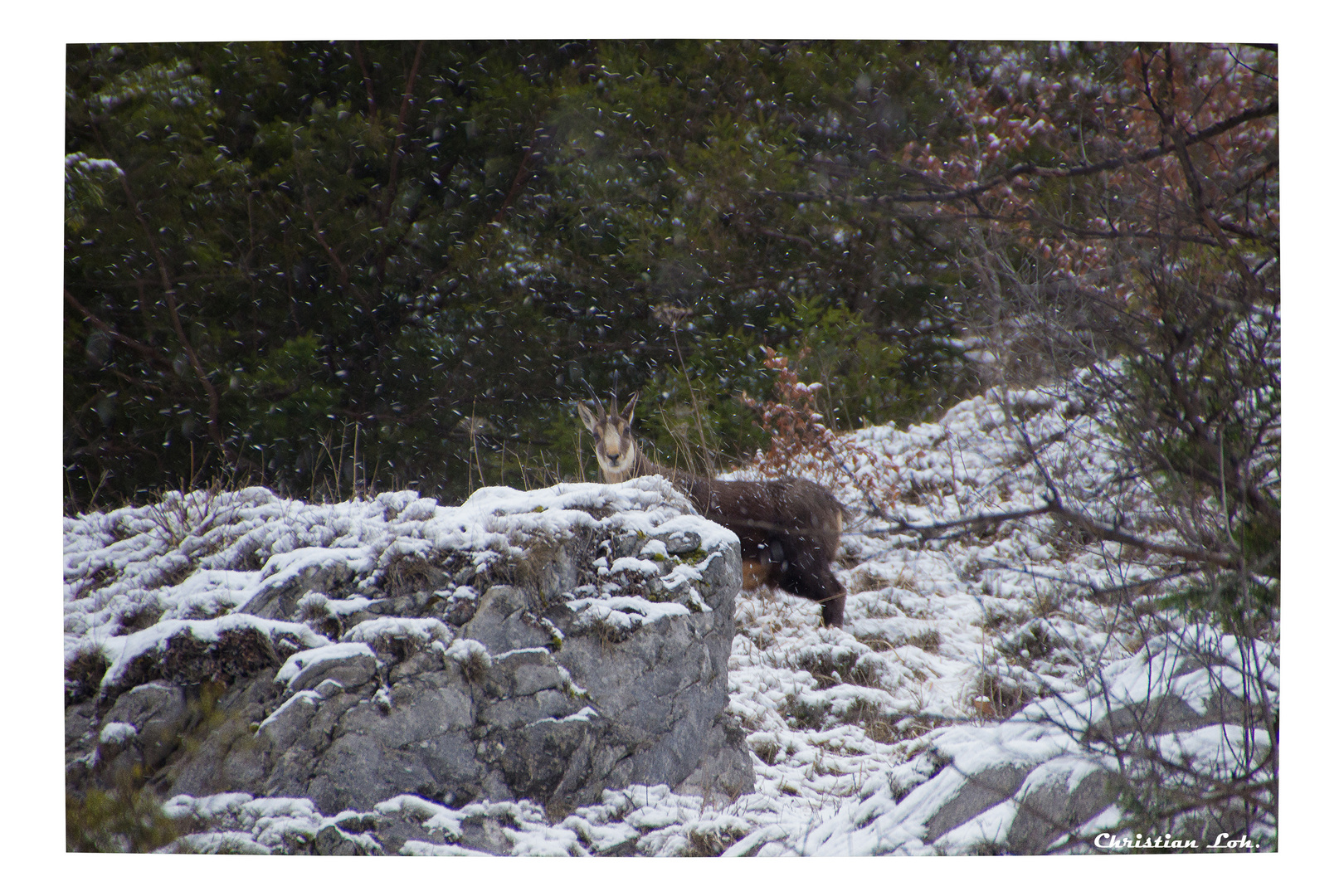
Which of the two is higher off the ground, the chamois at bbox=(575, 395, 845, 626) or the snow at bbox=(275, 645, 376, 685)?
the chamois at bbox=(575, 395, 845, 626)

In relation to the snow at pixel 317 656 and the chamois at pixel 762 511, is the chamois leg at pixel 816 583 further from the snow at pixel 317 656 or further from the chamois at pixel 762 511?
the snow at pixel 317 656

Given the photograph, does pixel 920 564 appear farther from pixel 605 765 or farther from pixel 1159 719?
pixel 605 765

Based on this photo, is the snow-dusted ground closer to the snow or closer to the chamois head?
the snow

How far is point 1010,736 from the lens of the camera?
3117 millimetres

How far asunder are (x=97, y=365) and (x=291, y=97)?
55.5 inches

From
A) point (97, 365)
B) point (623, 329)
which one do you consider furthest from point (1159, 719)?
point (97, 365)

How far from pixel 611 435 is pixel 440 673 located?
148 cm

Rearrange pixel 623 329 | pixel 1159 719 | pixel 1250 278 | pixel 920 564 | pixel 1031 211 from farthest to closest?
pixel 623 329
pixel 920 564
pixel 1031 211
pixel 1250 278
pixel 1159 719

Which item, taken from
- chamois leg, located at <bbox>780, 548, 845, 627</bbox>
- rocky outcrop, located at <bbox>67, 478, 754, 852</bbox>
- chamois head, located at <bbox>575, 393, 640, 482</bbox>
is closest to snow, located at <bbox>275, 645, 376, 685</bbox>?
rocky outcrop, located at <bbox>67, 478, 754, 852</bbox>

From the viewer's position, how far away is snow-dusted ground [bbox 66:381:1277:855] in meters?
3.03

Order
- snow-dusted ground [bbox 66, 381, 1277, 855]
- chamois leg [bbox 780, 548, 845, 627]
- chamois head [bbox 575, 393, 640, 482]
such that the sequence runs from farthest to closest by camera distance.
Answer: chamois head [bbox 575, 393, 640, 482] → chamois leg [bbox 780, 548, 845, 627] → snow-dusted ground [bbox 66, 381, 1277, 855]

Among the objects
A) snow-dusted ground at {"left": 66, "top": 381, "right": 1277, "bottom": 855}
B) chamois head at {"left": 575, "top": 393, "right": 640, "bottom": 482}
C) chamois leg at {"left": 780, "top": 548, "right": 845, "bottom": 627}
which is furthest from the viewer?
chamois head at {"left": 575, "top": 393, "right": 640, "bottom": 482}

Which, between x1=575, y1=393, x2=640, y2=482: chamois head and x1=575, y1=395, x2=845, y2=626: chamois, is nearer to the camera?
x1=575, y1=395, x2=845, y2=626: chamois

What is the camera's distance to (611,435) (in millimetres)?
4176
